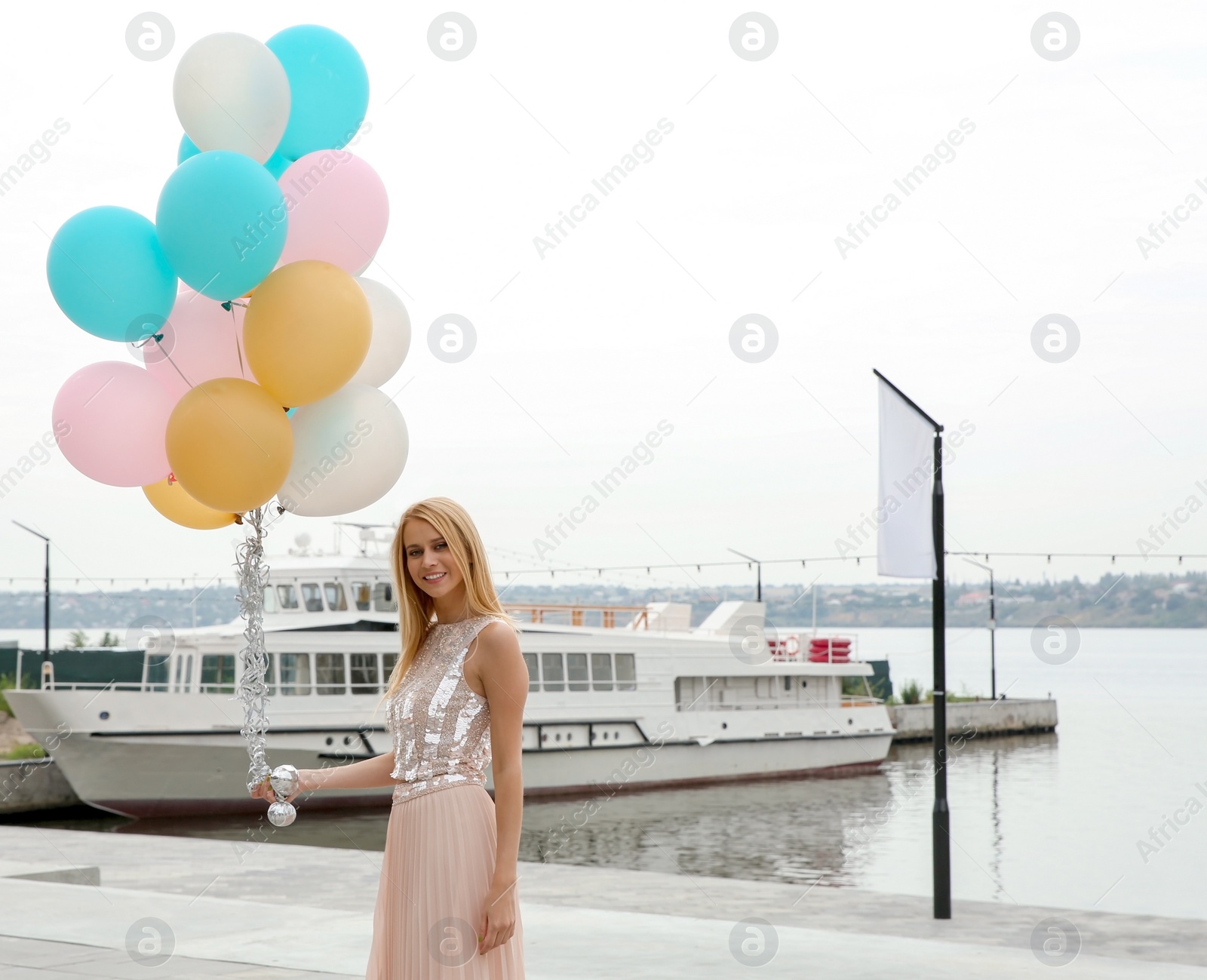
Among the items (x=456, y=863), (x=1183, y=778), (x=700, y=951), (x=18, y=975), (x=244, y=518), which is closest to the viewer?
(x=456, y=863)

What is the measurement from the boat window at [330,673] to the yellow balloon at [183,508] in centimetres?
1821

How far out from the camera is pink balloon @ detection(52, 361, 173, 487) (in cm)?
460

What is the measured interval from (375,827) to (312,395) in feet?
61.4

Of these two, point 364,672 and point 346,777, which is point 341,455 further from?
point 364,672

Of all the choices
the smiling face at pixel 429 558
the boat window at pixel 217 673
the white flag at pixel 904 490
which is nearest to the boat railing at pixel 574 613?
the boat window at pixel 217 673

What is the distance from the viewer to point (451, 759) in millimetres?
3393

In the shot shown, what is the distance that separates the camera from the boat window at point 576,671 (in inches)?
1013

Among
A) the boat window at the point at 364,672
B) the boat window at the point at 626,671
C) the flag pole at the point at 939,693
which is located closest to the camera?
the flag pole at the point at 939,693

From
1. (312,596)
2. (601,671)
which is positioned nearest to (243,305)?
A: (312,596)

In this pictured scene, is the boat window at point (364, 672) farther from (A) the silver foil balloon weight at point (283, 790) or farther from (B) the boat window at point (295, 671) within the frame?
(A) the silver foil balloon weight at point (283, 790)

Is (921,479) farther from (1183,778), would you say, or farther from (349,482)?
(1183,778)

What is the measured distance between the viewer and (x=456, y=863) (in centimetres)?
337

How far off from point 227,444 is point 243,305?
76 centimetres

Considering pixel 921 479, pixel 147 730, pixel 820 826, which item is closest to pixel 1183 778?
pixel 820 826
